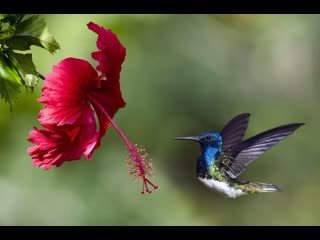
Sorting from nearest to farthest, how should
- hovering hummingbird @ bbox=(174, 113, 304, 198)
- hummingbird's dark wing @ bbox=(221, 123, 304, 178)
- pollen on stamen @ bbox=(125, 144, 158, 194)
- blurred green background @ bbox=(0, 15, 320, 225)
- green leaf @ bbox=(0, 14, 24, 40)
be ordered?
green leaf @ bbox=(0, 14, 24, 40)
pollen on stamen @ bbox=(125, 144, 158, 194)
hummingbird's dark wing @ bbox=(221, 123, 304, 178)
hovering hummingbird @ bbox=(174, 113, 304, 198)
blurred green background @ bbox=(0, 15, 320, 225)

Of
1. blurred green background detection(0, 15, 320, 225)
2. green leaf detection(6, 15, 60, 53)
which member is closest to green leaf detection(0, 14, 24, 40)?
green leaf detection(6, 15, 60, 53)

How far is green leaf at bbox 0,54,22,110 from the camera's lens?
1.11m

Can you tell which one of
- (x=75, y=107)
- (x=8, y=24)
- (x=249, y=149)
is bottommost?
(x=249, y=149)

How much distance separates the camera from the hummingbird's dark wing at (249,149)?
1650 millimetres

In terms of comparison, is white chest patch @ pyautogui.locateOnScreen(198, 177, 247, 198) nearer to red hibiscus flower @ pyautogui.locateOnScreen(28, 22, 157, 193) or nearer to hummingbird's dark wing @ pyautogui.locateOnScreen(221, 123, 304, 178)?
hummingbird's dark wing @ pyautogui.locateOnScreen(221, 123, 304, 178)

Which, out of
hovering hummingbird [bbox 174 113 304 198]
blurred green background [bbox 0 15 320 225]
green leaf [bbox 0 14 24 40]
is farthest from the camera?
blurred green background [bbox 0 15 320 225]

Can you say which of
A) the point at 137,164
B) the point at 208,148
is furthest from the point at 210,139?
the point at 137,164

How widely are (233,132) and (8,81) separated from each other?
33.1 inches

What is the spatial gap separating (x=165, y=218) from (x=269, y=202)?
686 mm

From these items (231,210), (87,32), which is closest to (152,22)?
(87,32)

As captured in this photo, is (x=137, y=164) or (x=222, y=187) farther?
(x=222, y=187)

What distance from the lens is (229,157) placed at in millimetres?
1838

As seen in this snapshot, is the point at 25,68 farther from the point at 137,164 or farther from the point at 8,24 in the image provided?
the point at 137,164

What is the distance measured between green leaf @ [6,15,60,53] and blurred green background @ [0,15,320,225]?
2540 mm
